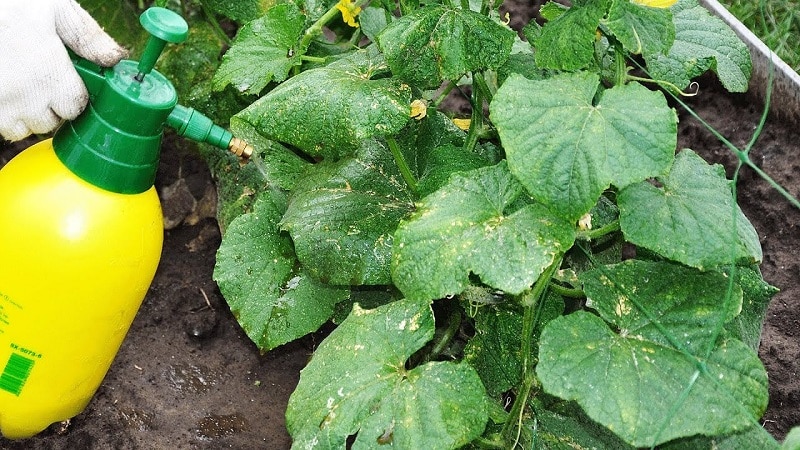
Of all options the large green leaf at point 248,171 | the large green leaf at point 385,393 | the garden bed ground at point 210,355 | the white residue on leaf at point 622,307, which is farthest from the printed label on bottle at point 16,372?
the white residue on leaf at point 622,307

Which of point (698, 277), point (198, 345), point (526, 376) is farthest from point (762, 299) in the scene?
point (198, 345)

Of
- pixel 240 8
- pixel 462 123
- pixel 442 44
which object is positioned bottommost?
pixel 240 8

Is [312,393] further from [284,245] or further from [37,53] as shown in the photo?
[37,53]

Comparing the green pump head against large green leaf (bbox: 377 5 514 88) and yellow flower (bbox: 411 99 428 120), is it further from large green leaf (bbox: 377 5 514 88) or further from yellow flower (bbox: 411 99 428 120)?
yellow flower (bbox: 411 99 428 120)

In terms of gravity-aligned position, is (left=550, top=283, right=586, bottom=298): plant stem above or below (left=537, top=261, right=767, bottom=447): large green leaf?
below

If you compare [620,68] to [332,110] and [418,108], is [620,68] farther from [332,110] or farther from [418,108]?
[332,110]

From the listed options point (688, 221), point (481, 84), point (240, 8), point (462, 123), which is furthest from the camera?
point (240, 8)

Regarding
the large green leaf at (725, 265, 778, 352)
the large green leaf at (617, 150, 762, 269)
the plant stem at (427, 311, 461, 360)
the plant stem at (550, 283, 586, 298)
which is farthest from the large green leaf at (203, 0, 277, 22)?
the large green leaf at (725, 265, 778, 352)

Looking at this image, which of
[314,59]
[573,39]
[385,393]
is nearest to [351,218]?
[314,59]
